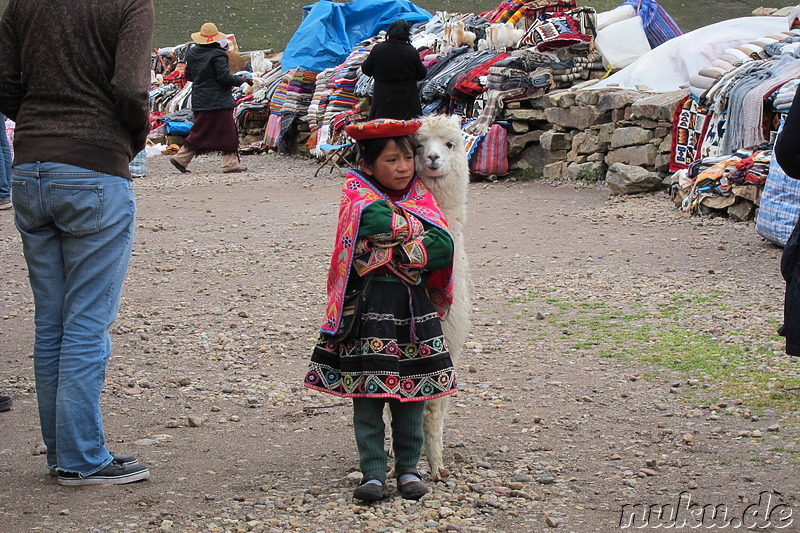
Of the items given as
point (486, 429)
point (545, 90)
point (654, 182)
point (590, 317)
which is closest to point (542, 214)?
point (654, 182)

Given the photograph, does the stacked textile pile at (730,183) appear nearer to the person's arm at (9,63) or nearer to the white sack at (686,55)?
the white sack at (686,55)

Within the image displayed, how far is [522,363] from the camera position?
5.24 metres

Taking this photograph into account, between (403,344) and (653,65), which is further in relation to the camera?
(653,65)

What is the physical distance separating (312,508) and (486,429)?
117 centimetres

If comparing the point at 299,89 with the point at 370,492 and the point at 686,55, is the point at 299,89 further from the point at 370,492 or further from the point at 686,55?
the point at 370,492

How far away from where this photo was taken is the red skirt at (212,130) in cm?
1409

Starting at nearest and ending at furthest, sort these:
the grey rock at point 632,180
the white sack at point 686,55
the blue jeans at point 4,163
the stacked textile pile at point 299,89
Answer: the blue jeans at point 4,163, the grey rock at point 632,180, the white sack at point 686,55, the stacked textile pile at point 299,89

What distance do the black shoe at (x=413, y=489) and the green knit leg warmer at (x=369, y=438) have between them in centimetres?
8

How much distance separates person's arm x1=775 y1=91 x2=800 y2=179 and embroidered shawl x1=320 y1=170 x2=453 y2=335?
1.20 metres

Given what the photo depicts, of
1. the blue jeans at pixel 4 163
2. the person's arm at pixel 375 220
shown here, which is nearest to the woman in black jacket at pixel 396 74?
the blue jeans at pixel 4 163

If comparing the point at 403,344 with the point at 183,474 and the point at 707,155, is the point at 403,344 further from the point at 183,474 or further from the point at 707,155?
the point at 707,155

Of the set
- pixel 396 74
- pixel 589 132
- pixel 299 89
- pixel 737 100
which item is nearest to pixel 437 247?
pixel 737 100

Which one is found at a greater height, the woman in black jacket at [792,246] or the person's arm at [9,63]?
the person's arm at [9,63]

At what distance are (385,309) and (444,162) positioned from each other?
0.62 metres
